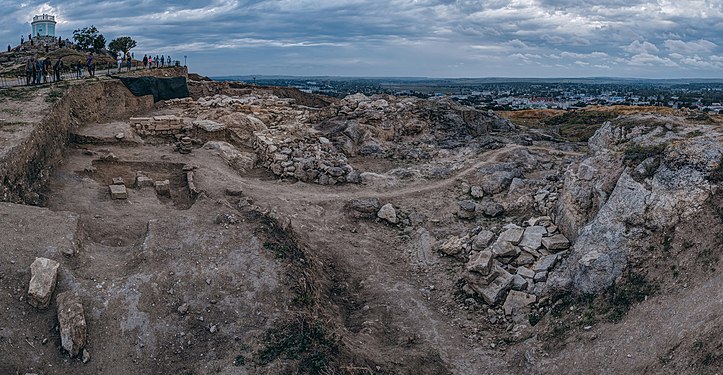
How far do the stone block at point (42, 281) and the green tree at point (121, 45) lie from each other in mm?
40609

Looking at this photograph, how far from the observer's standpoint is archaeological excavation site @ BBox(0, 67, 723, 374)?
991cm

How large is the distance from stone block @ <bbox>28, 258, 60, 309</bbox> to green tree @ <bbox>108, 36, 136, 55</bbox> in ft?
133

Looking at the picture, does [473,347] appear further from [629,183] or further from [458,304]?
A: [629,183]

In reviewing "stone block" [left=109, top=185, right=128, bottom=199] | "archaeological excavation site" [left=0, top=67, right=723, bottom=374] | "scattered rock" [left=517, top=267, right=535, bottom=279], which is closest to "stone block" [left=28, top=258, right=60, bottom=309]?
"archaeological excavation site" [left=0, top=67, right=723, bottom=374]

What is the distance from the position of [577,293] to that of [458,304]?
2.93 meters

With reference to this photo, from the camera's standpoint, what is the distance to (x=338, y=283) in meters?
14.3

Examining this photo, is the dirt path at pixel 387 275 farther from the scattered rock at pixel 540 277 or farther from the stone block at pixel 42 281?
the stone block at pixel 42 281

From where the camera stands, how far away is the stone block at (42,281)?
398 inches

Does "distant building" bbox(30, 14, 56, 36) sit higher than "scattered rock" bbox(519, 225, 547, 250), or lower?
higher

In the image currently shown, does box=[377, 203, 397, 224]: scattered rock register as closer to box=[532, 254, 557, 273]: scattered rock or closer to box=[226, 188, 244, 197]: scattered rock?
box=[226, 188, 244, 197]: scattered rock

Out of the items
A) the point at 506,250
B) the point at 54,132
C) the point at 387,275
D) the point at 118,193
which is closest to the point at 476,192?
the point at 506,250

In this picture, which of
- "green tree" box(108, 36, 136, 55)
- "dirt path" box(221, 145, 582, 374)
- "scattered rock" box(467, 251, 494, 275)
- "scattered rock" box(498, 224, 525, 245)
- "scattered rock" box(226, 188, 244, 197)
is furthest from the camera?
"green tree" box(108, 36, 136, 55)

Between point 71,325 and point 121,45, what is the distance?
42.7 meters

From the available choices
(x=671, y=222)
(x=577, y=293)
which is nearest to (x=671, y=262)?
(x=671, y=222)
